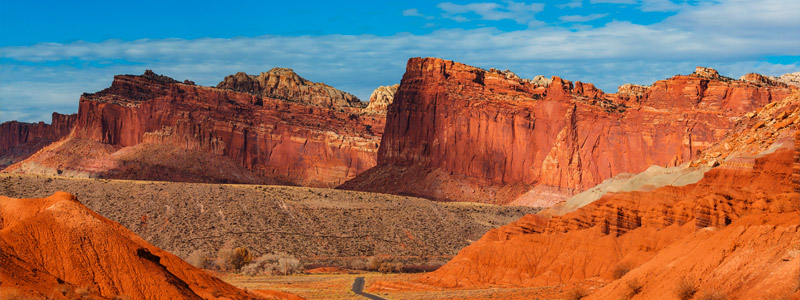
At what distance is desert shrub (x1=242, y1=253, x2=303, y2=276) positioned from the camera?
91.6 meters

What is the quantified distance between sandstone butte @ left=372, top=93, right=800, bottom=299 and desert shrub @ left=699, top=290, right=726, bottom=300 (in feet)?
5.26

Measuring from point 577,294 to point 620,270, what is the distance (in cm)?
658

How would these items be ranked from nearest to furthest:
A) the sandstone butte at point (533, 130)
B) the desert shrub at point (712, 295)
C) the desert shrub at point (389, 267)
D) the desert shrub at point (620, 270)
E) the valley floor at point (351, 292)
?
the desert shrub at point (712, 295), the desert shrub at point (620, 270), the valley floor at point (351, 292), the desert shrub at point (389, 267), the sandstone butte at point (533, 130)

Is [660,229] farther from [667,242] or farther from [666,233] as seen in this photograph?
[667,242]

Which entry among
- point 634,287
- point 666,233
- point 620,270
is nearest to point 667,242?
point 666,233

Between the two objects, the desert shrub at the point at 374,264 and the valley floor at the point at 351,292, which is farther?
the desert shrub at the point at 374,264

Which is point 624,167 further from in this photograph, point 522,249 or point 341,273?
point 522,249

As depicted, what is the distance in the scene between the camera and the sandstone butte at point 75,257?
37.0m

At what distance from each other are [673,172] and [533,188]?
8337 cm

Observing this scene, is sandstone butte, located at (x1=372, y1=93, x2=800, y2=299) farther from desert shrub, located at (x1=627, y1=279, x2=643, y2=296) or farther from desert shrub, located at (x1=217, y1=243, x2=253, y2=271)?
desert shrub, located at (x1=217, y1=243, x2=253, y2=271)

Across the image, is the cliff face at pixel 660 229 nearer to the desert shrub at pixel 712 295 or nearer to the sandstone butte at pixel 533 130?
the desert shrub at pixel 712 295

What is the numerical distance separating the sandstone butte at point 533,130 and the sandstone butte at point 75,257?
392 ft

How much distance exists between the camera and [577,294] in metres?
53.0

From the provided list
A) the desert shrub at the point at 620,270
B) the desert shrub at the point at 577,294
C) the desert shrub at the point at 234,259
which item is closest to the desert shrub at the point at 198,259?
the desert shrub at the point at 234,259
